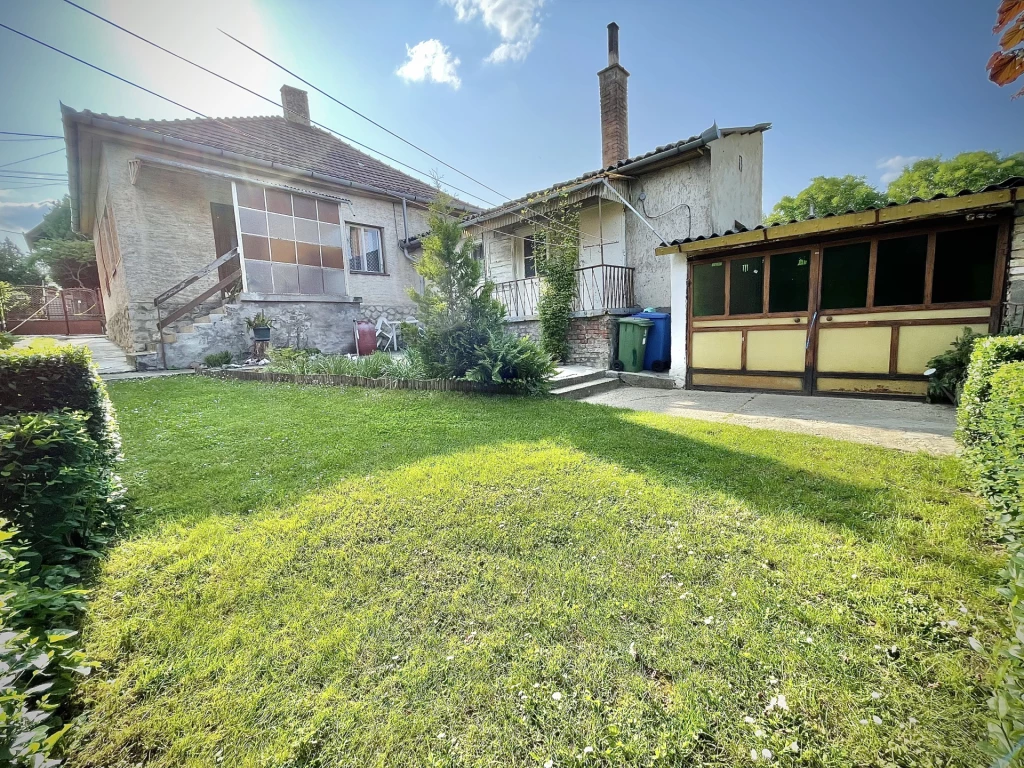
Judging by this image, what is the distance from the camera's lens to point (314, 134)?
14836mm

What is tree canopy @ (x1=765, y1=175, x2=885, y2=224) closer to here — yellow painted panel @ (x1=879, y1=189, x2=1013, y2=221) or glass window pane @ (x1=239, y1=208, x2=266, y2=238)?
yellow painted panel @ (x1=879, y1=189, x2=1013, y2=221)

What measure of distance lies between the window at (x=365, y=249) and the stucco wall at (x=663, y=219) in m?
8.19

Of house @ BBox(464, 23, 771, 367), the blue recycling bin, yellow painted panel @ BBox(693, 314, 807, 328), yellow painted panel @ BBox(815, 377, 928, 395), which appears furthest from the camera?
house @ BBox(464, 23, 771, 367)

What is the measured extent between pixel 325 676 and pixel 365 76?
9616 millimetres

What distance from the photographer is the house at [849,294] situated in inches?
205

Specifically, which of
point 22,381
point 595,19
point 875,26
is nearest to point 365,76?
point 595,19

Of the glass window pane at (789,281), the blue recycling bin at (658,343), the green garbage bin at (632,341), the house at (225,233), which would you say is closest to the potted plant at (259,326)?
the house at (225,233)

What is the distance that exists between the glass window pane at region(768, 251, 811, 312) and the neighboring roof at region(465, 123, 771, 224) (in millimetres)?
3062

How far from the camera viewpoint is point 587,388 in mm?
7445

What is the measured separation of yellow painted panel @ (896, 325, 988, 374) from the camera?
5539 millimetres

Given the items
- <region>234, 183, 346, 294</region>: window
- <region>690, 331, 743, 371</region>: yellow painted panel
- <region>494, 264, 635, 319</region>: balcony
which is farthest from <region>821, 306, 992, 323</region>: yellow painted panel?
<region>234, 183, 346, 294</region>: window

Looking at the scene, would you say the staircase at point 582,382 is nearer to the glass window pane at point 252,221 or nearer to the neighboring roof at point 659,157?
the neighboring roof at point 659,157

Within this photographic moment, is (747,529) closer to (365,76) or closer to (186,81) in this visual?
(186,81)

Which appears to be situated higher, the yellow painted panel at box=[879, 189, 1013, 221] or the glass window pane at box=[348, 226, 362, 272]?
the glass window pane at box=[348, 226, 362, 272]
